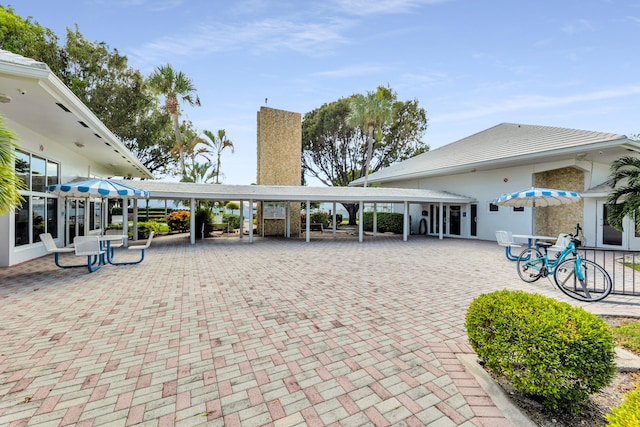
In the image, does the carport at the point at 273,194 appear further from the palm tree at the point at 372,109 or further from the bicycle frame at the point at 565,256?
the bicycle frame at the point at 565,256

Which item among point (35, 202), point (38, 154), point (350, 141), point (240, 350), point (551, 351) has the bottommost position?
point (240, 350)

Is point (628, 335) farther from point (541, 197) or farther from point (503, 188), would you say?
point (503, 188)

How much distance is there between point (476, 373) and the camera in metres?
2.86

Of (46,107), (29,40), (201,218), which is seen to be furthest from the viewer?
(29,40)

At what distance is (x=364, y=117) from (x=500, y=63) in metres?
12.2

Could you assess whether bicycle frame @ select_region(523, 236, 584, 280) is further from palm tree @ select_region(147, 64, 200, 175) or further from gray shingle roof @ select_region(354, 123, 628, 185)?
palm tree @ select_region(147, 64, 200, 175)

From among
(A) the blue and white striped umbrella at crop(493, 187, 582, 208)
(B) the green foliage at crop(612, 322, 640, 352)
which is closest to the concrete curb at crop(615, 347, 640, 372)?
(B) the green foliage at crop(612, 322, 640, 352)

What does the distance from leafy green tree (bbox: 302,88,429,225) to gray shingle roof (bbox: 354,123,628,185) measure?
696 cm

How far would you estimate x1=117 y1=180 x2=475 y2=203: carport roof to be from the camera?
43.7 ft

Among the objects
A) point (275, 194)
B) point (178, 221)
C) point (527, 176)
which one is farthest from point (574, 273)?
point (178, 221)

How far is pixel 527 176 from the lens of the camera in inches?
567

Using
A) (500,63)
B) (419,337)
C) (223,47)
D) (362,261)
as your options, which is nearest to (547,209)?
(500,63)

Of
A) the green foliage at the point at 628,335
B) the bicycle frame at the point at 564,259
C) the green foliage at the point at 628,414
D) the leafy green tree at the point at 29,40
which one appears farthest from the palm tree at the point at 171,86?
the green foliage at the point at 628,414

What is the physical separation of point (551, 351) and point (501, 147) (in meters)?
16.5
